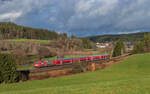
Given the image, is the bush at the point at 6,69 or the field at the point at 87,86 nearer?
the field at the point at 87,86

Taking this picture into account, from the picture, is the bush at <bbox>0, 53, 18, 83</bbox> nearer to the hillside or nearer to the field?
the field

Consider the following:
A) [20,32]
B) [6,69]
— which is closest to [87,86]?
[6,69]

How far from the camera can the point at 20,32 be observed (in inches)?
5032

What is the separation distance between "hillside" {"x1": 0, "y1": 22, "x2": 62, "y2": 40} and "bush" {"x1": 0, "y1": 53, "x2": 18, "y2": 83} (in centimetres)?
8286

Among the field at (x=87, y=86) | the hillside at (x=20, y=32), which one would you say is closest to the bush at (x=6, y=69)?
the field at (x=87, y=86)

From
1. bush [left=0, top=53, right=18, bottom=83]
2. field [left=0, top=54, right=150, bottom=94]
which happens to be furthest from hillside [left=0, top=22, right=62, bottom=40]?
field [left=0, top=54, right=150, bottom=94]

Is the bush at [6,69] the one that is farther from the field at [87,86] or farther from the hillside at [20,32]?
the hillside at [20,32]

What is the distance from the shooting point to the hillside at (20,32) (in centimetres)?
11971

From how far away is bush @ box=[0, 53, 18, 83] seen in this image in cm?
2516

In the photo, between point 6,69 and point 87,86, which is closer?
point 87,86

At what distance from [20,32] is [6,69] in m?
108

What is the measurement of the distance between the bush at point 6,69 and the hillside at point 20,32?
82.9 metres

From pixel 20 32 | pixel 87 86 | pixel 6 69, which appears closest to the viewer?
pixel 87 86

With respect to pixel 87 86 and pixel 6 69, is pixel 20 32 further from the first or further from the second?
pixel 87 86
